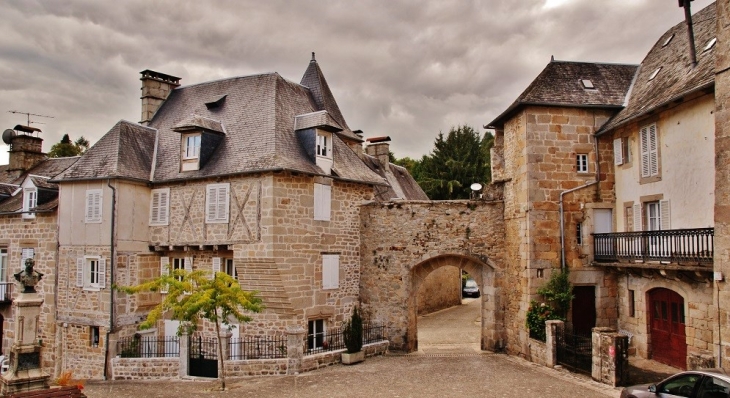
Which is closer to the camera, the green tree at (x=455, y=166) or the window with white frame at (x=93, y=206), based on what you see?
the window with white frame at (x=93, y=206)

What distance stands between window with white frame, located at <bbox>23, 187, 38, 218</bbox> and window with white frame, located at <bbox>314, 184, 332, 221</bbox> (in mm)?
12242

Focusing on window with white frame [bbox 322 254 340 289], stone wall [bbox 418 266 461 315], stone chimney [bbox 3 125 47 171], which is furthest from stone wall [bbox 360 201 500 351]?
stone chimney [bbox 3 125 47 171]

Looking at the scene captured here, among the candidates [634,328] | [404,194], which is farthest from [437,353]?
[404,194]

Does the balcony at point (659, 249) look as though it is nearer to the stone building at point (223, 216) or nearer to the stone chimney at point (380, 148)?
the stone building at point (223, 216)

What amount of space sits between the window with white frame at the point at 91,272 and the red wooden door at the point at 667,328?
17337 millimetres

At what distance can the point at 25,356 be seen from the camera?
41.7ft

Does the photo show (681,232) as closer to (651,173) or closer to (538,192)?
(651,173)

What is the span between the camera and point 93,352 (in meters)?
18.9

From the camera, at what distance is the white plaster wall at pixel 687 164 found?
1349cm

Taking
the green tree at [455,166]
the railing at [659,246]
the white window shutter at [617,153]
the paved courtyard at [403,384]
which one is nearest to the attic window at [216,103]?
the paved courtyard at [403,384]

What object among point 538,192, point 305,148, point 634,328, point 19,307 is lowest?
point 634,328

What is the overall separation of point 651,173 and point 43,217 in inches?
863

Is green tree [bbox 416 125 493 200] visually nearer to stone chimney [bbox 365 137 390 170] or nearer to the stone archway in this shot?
stone chimney [bbox 365 137 390 170]

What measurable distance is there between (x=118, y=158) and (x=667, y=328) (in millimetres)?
17964
